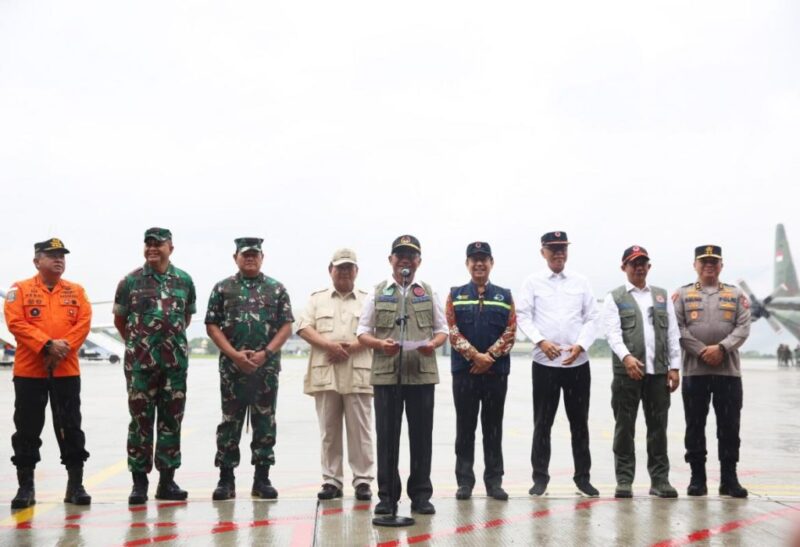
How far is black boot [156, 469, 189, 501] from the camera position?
6457 millimetres

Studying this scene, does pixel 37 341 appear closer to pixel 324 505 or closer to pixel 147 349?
pixel 147 349

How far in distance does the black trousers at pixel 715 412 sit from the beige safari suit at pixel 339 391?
8.82 ft

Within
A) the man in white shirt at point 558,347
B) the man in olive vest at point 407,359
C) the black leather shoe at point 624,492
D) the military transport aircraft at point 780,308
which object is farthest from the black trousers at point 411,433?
the military transport aircraft at point 780,308

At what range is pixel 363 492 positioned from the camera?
644 centimetres

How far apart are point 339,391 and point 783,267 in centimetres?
5436

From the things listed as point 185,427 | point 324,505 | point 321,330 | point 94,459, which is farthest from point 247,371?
point 185,427

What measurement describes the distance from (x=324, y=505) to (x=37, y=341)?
2.53m

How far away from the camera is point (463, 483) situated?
21.3 ft

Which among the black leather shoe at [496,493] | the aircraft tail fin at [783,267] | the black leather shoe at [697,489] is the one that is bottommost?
the black leather shoe at [697,489]

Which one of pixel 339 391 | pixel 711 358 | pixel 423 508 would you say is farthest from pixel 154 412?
pixel 711 358

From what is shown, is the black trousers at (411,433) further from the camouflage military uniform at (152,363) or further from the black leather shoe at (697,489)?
the black leather shoe at (697,489)

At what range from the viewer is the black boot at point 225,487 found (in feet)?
21.0

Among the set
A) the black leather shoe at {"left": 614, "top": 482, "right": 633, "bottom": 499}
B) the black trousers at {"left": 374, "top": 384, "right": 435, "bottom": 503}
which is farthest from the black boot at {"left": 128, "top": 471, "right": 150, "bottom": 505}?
the black leather shoe at {"left": 614, "top": 482, "right": 633, "bottom": 499}

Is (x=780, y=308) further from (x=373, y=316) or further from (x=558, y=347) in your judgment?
(x=373, y=316)
